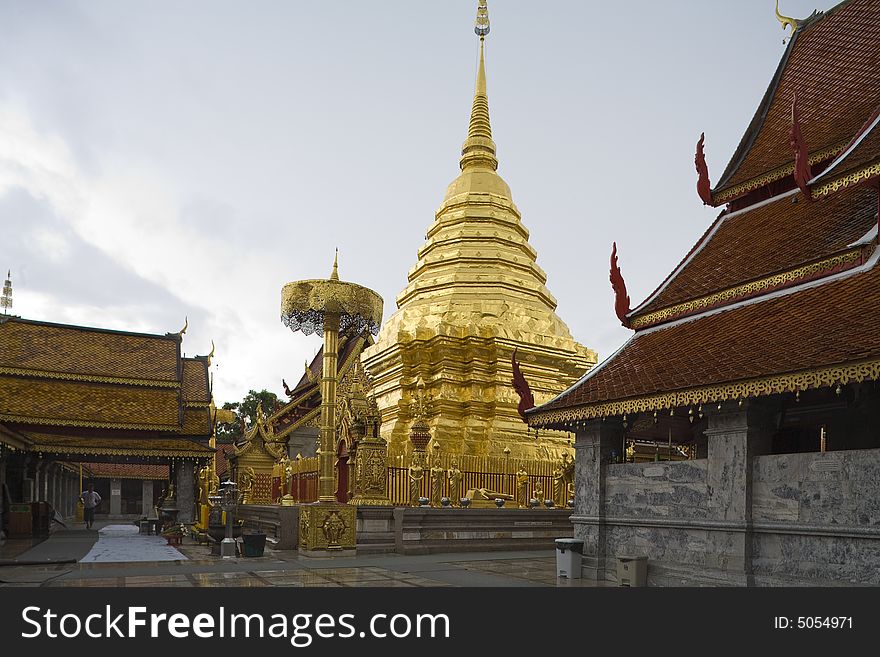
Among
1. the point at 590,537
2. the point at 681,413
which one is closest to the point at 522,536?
the point at 590,537

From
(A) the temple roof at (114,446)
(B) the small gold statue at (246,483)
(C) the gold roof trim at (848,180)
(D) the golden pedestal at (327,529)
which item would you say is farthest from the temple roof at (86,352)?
(C) the gold roof trim at (848,180)

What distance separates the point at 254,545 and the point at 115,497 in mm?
36757

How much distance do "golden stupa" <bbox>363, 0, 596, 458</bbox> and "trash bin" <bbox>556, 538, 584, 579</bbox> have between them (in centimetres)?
1164

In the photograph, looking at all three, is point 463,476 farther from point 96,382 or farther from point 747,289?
point 96,382

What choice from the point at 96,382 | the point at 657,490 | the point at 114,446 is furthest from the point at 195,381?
the point at 657,490

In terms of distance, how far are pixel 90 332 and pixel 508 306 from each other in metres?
15.9

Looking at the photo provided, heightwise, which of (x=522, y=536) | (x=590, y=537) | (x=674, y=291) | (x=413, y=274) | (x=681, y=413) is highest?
(x=413, y=274)

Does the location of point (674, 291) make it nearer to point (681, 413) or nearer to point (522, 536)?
point (681, 413)

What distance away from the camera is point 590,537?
38.3 ft

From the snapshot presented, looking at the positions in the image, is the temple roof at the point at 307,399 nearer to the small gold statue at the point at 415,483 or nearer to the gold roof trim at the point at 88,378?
the gold roof trim at the point at 88,378

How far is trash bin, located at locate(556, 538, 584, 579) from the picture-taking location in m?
11.6

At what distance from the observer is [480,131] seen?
30812mm

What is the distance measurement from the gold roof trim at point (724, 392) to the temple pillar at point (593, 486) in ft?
1.69
